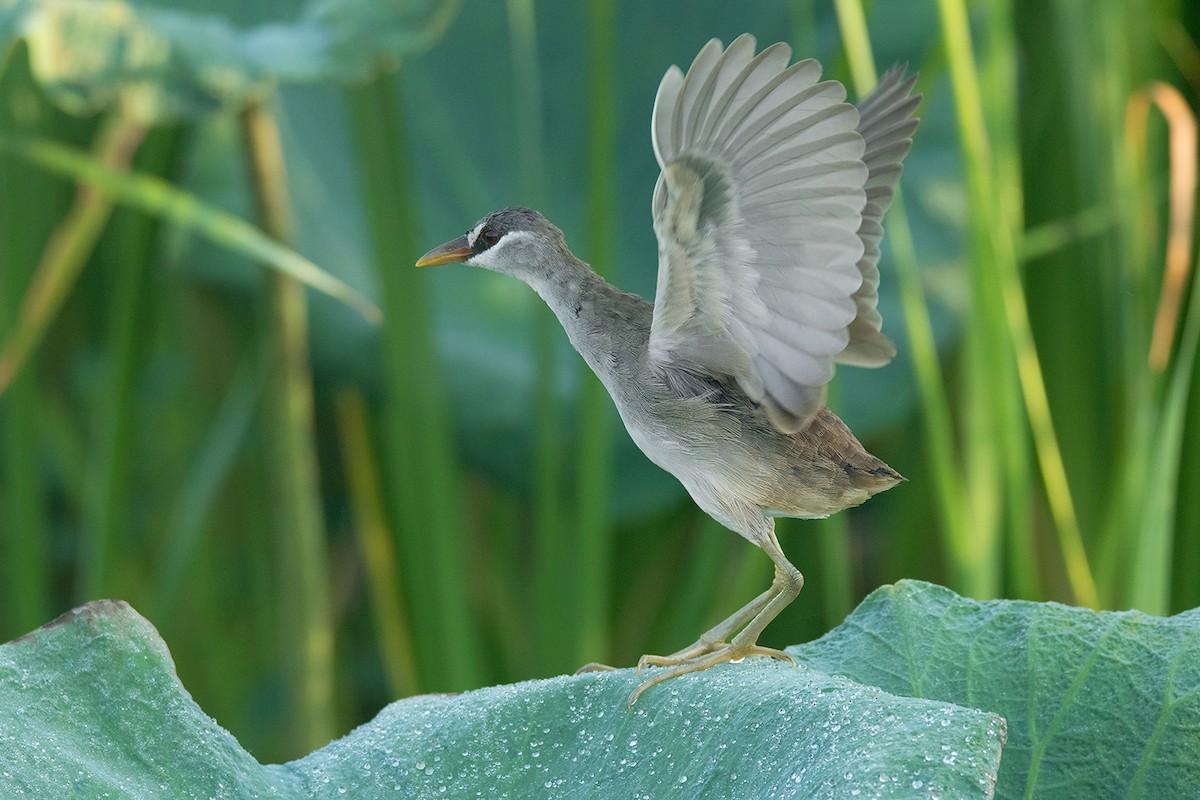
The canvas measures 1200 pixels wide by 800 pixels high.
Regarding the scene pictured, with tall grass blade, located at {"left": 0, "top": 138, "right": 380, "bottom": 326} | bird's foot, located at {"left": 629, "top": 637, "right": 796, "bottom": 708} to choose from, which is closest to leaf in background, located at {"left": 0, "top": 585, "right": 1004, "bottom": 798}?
bird's foot, located at {"left": 629, "top": 637, "right": 796, "bottom": 708}

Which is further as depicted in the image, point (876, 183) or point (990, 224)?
point (990, 224)

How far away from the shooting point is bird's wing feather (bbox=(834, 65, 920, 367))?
1.10 m

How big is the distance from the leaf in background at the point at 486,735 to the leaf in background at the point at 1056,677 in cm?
14

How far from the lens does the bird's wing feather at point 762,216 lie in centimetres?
89

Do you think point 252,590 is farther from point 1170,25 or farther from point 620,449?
point 1170,25

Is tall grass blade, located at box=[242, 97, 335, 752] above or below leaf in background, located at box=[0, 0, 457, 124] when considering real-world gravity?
below

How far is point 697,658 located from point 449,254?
0.40m

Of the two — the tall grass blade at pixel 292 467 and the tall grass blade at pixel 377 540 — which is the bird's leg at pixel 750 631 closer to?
the tall grass blade at pixel 292 467

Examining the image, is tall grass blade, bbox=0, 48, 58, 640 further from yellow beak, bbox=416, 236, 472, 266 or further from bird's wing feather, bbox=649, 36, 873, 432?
bird's wing feather, bbox=649, 36, 873, 432

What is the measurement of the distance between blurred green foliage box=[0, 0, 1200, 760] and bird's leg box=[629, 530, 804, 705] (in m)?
0.60

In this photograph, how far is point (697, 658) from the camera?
46.8 inches

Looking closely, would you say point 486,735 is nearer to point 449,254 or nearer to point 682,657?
point 682,657

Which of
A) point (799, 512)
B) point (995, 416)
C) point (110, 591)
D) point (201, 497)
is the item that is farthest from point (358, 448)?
point (799, 512)

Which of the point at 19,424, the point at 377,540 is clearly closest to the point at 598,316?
the point at 19,424
